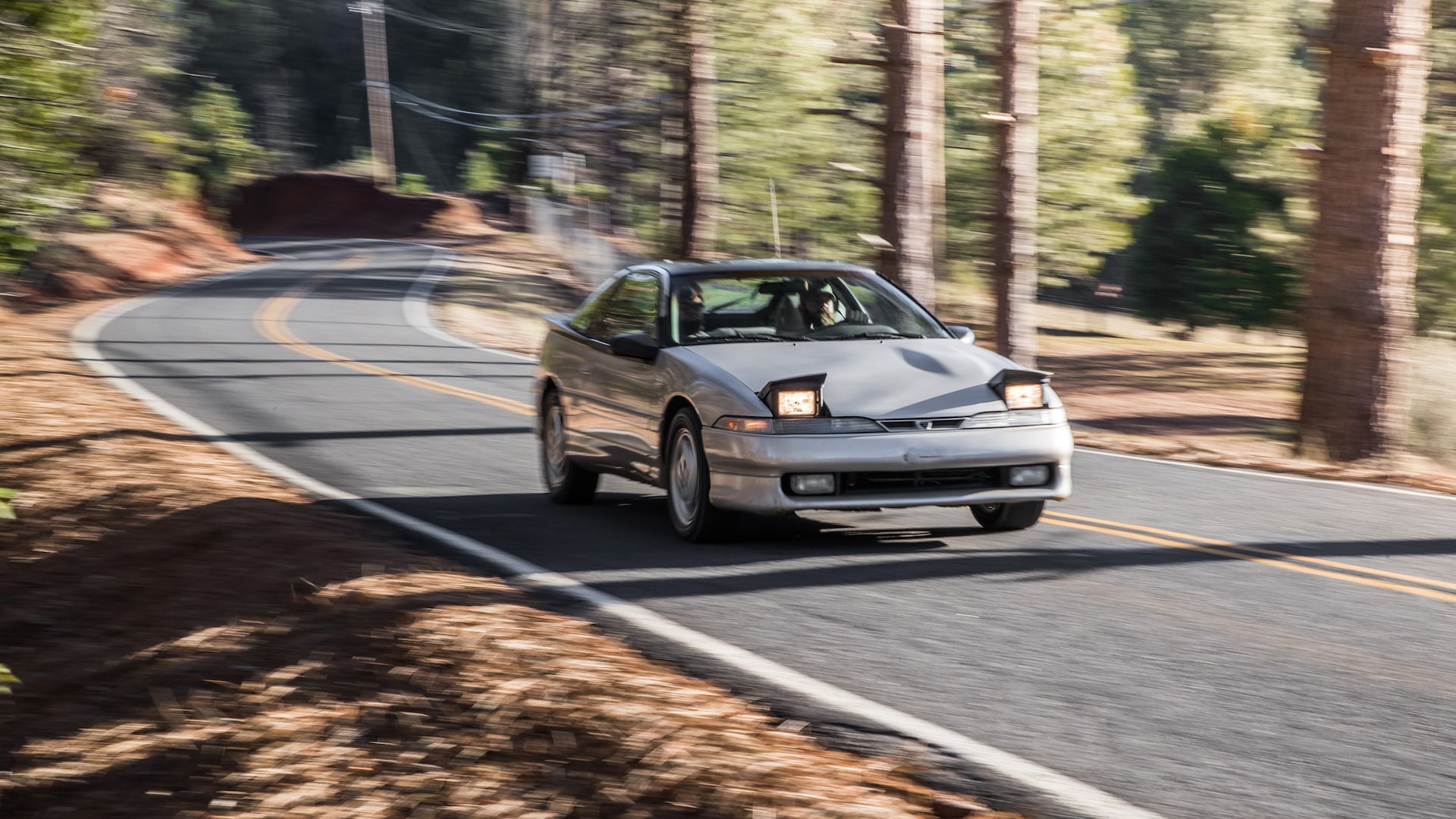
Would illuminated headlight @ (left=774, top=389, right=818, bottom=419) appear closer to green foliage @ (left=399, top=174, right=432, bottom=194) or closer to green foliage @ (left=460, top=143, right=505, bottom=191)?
green foliage @ (left=399, top=174, right=432, bottom=194)

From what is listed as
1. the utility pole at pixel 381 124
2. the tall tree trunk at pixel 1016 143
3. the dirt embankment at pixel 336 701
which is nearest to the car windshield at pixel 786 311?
the dirt embankment at pixel 336 701

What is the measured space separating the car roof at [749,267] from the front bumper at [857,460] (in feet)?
5.16

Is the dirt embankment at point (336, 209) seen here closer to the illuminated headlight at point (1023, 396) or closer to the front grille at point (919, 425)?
the illuminated headlight at point (1023, 396)

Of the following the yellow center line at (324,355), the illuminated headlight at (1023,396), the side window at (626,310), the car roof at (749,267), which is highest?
the car roof at (749,267)

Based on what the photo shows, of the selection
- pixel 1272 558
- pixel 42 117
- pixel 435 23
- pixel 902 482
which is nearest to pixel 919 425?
pixel 902 482

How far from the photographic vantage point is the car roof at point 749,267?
9.27 m

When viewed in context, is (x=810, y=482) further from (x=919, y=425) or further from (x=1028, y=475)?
(x=1028, y=475)

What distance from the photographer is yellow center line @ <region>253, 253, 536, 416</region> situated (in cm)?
1703

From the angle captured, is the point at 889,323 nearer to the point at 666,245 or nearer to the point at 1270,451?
the point at 1270,451

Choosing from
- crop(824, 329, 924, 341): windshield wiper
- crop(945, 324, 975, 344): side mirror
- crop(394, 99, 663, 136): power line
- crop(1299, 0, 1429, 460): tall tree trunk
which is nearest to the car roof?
crop(824, 329, 924, 341): windshield wiper

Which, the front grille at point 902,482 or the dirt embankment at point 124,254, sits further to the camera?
the dirt embankment at point 124,254

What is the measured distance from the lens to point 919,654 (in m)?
5.89

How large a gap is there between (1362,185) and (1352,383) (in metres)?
1.67

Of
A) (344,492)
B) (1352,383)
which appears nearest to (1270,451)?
(1352,383)
